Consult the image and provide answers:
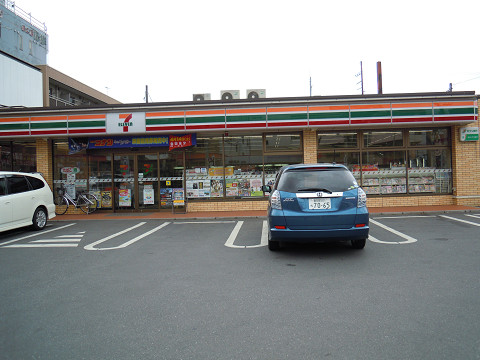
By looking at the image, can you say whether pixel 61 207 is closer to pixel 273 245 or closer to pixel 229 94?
pixel 229 94

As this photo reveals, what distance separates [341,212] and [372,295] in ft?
6.22

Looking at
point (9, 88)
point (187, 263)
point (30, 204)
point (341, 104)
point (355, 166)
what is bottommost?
point (187, 263)

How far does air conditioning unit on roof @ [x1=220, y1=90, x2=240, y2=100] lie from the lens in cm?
1491

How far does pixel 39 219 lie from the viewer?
9836 mm

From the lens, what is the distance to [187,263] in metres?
5.89

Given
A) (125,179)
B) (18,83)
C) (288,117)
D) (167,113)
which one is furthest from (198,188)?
(18,83)

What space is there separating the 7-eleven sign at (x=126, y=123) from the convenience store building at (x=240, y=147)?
A: 4 centimetres

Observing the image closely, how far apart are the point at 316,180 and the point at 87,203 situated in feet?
34.4

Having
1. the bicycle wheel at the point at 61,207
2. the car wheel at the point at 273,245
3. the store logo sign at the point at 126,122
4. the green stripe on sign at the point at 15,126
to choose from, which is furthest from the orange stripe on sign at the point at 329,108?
the green stripe on sign at the point at 15,126

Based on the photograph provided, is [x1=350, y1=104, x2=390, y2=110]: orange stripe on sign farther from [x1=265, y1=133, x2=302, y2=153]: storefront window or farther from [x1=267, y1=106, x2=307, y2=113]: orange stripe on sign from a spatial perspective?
[x1=265, y1=133, x2=302, y2=153]: storefront window

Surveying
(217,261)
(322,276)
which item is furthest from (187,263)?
(322,276)

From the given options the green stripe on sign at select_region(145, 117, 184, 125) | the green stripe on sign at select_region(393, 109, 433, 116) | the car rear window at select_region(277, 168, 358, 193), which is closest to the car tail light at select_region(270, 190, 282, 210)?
the car rear window at select_region(277, 168, 358, 193)

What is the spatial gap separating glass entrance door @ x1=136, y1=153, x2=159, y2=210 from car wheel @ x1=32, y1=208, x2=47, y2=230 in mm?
3925

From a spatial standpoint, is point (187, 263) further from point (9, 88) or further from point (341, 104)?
point (9, 88)
